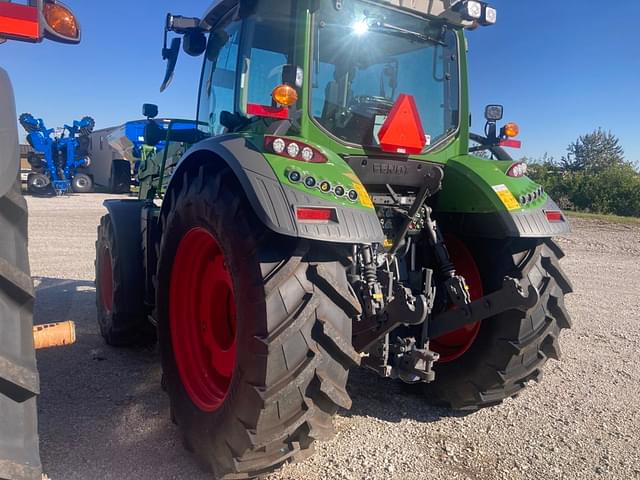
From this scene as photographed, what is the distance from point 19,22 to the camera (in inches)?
58.2

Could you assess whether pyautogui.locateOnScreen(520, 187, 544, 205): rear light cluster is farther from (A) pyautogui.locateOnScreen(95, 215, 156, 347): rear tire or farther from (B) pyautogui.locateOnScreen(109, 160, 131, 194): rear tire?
(B) pyautogui.locateOnScreen(109, 160, 131, 194): rear tire

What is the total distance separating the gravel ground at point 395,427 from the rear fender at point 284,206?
1270 mm

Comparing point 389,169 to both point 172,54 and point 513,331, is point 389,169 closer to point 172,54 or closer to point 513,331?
point 513,331

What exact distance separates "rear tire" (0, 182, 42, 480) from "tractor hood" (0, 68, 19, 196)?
9 cm

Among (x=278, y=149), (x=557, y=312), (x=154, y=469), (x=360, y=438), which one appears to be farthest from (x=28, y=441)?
(x=557, y=312)

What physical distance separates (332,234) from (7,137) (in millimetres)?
1170

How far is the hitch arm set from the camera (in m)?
2.52

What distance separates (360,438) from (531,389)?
1492 millimetres

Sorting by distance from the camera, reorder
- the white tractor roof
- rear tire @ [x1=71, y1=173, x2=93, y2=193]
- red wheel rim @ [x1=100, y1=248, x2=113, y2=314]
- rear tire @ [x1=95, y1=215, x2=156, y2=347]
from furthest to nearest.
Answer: rear tire @ [x1=71, y1=173, x2=93, y2=193]
red wheel rim @ [x1=100, y1=248, x2=113, y2=314]
rear tire @ [x1=95, y1=215, x2=156, y2=347]
the white tractor roof

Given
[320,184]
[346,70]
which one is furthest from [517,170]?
[320,184]

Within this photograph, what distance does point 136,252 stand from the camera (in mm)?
4086

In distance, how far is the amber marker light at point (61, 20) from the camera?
163 centimetres

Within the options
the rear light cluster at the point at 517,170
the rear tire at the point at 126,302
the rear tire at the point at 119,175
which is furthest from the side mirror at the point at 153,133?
the rear light cluster at the point at 517,170

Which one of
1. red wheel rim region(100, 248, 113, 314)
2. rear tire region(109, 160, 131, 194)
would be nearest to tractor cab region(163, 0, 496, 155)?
red wheel rim region(100, 248, 113, 314)
